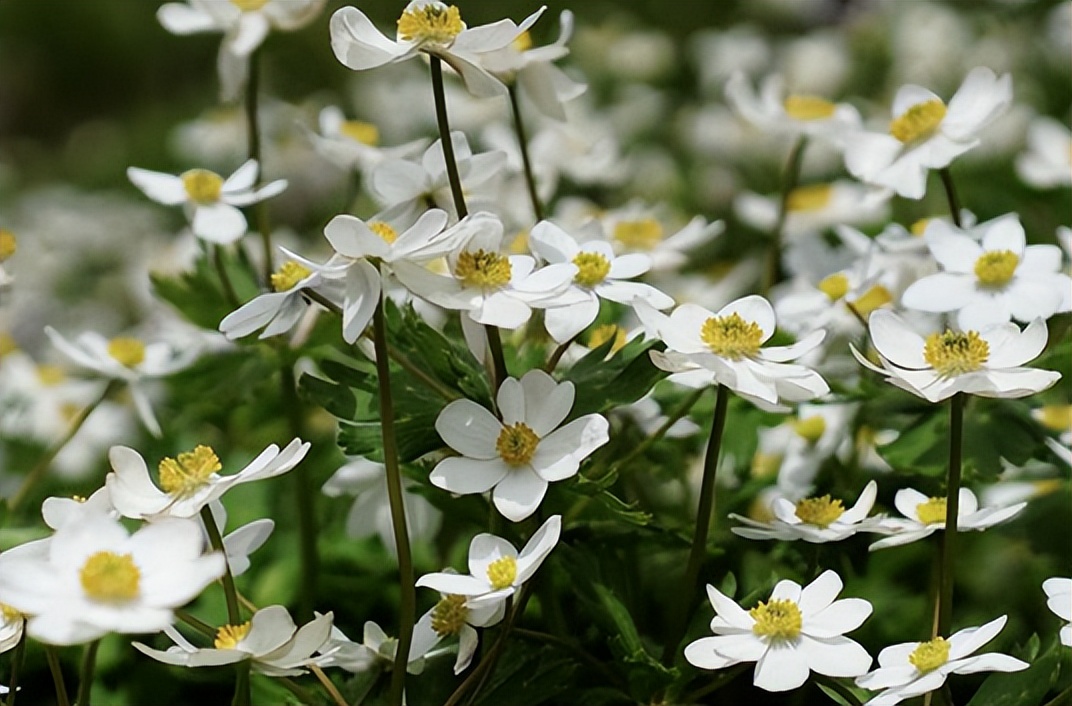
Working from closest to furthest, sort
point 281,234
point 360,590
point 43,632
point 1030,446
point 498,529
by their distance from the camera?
point 43,632, point 498,529, point 1030,446, point 360,590, point 281,234

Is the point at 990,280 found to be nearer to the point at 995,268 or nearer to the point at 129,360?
the point at 995,268

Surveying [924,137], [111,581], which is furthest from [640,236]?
[111,581]

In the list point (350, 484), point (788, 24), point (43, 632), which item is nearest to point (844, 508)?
point (350, 484)

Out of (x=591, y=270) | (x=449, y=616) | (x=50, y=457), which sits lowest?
(x=50, y=457)

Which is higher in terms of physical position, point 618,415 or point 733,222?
point 618,415

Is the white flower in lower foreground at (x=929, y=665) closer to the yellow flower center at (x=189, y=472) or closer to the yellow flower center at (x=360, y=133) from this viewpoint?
the yellow flower center at (x=189, y=472)

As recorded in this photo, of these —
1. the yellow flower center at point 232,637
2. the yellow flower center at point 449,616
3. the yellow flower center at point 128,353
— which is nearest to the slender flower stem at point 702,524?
the yellow flower center at point 449,616

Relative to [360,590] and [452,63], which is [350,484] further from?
[452,63]
